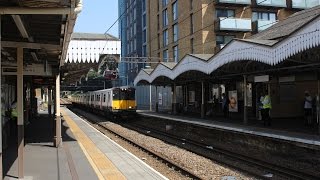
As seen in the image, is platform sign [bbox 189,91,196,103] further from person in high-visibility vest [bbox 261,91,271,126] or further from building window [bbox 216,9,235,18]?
person in high-visibility vest [bbox 261,91,271,126]

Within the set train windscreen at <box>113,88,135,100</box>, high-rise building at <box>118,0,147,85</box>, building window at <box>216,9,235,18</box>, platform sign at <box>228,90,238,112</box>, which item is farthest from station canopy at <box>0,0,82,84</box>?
high-rise building at <box>118,0,147,85</box>

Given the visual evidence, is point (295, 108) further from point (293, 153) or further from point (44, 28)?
point (44, 28)

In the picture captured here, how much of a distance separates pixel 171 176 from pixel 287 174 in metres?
3.04

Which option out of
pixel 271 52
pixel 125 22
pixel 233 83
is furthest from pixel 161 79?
pixel 125 22

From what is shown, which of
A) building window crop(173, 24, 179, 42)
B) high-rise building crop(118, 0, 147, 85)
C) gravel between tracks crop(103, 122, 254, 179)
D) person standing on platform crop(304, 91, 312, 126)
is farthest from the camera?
high-rise building crop(118, 0, 147, 85)

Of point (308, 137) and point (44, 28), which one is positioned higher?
point (44, 28)

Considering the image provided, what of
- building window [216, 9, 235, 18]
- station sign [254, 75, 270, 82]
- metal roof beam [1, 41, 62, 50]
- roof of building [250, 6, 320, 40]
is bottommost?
station sign [254, 75, 270, 82]

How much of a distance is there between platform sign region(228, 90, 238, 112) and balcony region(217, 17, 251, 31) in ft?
56.4

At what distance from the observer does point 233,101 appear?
3025 centimetres

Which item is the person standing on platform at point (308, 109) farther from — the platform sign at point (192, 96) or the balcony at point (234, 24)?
the balcony at point (234, 24)

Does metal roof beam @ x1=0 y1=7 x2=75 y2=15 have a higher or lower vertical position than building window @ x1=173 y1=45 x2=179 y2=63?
lower

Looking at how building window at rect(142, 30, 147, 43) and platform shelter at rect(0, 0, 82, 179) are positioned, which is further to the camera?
building window at rect(142, 30, 147, 43)

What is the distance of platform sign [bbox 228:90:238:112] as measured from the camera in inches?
1174

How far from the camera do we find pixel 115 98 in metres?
37.0
